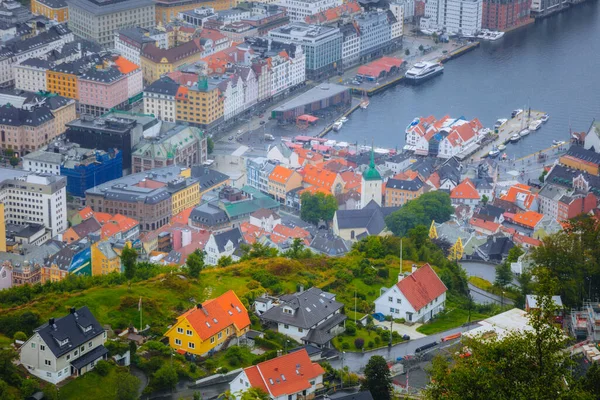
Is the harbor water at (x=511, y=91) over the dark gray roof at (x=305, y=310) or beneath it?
beneath

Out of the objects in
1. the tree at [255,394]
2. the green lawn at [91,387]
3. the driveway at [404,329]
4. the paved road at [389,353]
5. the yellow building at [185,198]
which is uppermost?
the tree at [255,394]

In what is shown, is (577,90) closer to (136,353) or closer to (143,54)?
(143,54)

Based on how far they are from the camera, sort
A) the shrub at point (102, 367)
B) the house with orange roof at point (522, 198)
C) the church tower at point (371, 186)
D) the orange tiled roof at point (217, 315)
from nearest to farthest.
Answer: the shrub at point (102, 367)
the orange tiled roof at point (217, 315)
the church tower at point (371, 186)
the house with orange roof at point (522, 198)

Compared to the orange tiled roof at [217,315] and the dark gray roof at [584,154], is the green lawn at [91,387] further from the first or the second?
the dark gray roof at [584,154]

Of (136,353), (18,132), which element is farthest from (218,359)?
(18,132)

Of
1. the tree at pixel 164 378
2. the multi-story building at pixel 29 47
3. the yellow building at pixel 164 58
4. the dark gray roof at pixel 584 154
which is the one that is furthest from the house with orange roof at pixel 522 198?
the multi-story building at pixel 29 47
